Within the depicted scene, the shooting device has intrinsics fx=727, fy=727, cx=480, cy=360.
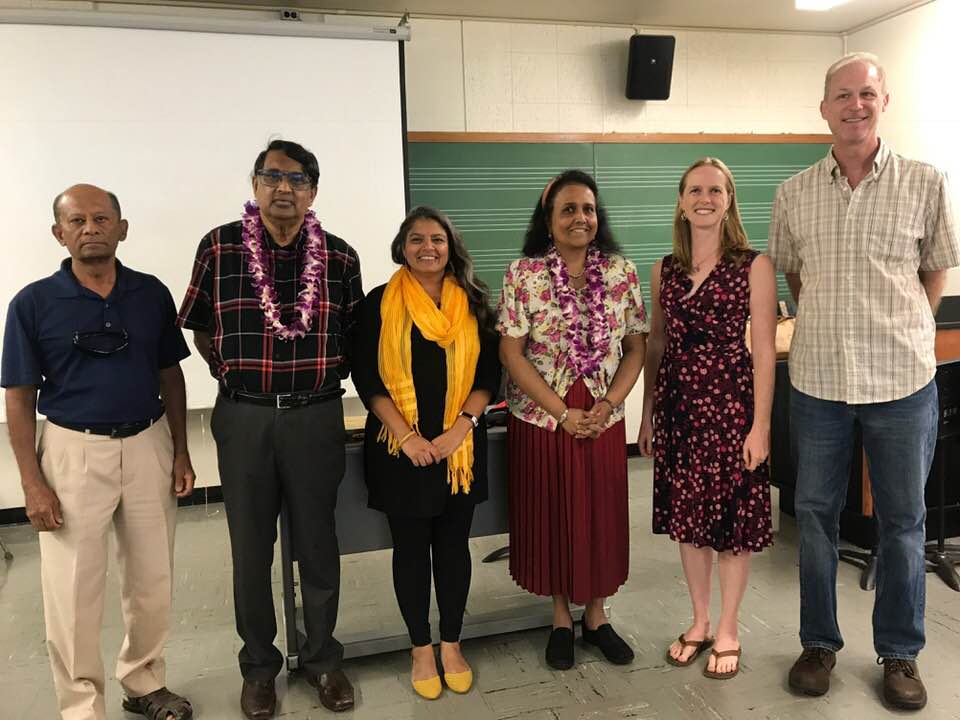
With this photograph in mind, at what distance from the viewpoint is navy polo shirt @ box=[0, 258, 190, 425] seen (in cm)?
198

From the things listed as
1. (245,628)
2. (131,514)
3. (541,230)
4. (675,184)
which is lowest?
(245,628)

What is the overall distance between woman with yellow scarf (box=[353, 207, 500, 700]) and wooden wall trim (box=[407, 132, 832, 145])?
2.58 m

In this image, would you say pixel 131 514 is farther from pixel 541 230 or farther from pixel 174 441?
pixel 541 230

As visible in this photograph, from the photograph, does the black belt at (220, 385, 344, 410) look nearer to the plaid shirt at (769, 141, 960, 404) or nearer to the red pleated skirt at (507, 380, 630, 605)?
the red pleated skirt at (507, 380, 630, 605)

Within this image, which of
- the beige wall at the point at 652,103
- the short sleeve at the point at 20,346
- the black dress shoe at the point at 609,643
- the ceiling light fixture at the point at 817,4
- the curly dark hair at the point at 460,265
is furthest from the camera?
the beige wall at the point at 652,103

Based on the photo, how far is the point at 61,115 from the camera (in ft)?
12.2

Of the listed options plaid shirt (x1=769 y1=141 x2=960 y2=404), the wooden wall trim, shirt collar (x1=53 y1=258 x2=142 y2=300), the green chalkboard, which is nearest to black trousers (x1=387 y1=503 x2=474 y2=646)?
shirt collar (x1=53 y1=258 x2=142 y2=300)

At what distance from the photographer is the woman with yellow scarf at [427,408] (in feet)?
7.30

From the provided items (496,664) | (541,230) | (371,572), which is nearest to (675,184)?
(541,230)

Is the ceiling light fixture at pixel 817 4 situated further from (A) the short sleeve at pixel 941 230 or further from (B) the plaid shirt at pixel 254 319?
(B) the plaid shirt at pixel 254 319

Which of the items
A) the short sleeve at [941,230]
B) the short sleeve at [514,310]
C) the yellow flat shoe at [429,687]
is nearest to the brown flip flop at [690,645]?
the yellow flat shoe at [429,687]

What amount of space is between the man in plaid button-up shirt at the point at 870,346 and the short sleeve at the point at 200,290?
1799mm

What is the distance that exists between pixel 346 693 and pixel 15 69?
3.43 m

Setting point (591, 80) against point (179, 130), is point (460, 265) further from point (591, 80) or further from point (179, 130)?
point (591, 80)
